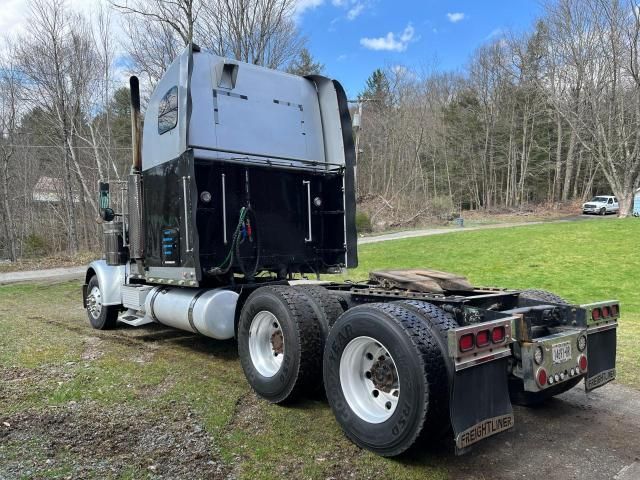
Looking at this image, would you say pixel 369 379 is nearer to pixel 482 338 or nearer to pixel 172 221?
pixel 482 338

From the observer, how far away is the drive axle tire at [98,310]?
8.12 metres

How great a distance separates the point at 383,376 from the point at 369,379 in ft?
0.53

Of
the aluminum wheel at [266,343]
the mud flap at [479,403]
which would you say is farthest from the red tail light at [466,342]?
the aluminum wheel at [266,343]

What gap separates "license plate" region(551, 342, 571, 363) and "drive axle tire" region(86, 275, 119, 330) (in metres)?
6.52

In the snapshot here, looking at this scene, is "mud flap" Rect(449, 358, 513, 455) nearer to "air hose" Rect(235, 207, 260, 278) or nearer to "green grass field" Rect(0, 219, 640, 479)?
"green grass field" Rect(0, 219, 640, 479)

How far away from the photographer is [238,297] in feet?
19.0

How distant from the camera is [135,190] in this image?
285 inches

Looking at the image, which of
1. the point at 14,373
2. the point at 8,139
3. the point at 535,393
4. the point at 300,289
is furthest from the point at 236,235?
the point at 8,139

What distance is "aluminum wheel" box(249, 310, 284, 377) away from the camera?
16.2 feet

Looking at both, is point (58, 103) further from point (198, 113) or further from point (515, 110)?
point (515, 110)

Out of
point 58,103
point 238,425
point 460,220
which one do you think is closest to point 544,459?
point 238,425

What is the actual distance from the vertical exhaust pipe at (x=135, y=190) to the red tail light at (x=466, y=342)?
5268 mm

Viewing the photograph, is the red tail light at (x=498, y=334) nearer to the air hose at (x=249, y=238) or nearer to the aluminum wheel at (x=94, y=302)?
the air hose at (x=249, y=238)

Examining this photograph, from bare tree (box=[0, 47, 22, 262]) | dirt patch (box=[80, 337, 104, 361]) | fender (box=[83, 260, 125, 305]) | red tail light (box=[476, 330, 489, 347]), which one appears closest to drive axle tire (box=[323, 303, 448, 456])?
red tail light (box=[476, 330, 489, 347])
